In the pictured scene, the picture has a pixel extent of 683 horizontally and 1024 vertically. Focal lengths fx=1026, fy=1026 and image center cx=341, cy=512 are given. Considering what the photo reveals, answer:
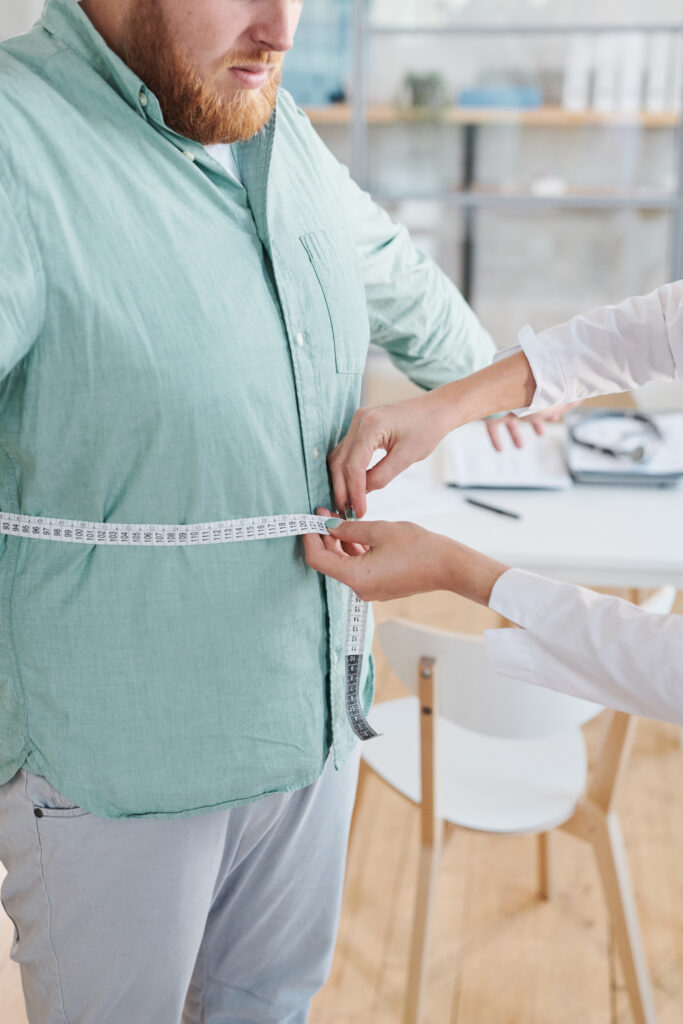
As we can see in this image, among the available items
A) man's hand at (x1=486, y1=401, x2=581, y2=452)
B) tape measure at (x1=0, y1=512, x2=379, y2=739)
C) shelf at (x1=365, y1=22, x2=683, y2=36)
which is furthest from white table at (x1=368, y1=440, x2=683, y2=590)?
shelf at (x1=365, y1=22, x2=683, y2=36)

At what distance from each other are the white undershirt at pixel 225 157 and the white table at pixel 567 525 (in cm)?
87

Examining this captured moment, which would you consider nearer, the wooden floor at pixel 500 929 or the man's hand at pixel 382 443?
the man's hand at pixel 382 443

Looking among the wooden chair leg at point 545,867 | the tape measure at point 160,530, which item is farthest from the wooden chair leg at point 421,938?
the tape measure at point 160,530

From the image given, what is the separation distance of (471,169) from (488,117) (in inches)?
8.9

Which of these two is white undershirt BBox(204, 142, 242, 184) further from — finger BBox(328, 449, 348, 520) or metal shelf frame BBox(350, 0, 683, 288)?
metal shelf frame BBox(350, 0, 683, 288)

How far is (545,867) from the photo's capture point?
7.20ft

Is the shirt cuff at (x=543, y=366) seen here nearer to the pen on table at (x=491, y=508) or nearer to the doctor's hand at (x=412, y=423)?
the doctor's hand at (x=412, y=423)

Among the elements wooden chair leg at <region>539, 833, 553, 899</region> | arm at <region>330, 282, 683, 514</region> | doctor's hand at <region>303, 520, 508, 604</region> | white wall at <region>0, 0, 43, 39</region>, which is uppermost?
white wall at <region>0, 0, 43, 39</region>

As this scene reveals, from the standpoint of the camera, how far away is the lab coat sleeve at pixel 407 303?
4.49 feet

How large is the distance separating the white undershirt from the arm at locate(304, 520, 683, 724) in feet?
1.33

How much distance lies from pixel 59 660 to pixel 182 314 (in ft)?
1.22

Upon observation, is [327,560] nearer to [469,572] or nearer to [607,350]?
[469,572]

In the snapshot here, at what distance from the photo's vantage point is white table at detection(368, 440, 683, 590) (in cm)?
189

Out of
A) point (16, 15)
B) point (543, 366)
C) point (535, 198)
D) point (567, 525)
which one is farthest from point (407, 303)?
point (535, 198)
